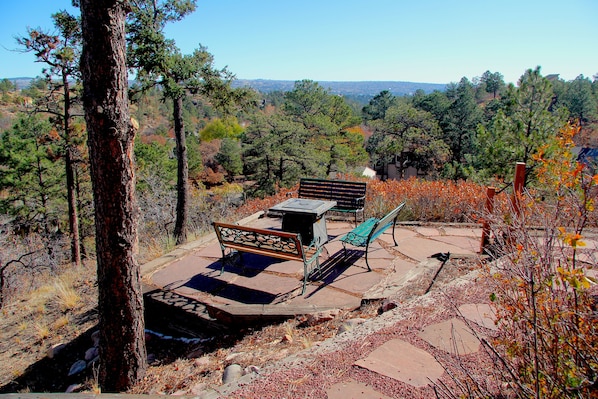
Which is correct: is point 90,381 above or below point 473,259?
below

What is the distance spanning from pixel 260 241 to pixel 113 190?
6.01 feet

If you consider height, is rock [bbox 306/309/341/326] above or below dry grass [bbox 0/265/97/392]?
above

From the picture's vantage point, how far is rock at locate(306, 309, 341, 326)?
134 inches

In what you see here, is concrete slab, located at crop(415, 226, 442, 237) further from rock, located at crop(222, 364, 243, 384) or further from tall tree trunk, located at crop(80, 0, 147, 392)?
tall tree trunk, located at crop(80, 0, 147, 392)

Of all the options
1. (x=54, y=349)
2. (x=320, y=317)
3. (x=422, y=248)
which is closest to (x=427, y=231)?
(x=422, y=248)

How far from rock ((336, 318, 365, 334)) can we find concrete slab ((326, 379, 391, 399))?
0.79m

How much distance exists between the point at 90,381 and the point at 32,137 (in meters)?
17.9

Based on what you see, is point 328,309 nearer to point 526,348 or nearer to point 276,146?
point 526,348

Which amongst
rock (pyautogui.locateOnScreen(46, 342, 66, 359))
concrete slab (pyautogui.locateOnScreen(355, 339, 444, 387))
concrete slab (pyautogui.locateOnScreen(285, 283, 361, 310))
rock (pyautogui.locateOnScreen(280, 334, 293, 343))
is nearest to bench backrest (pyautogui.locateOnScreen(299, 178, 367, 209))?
concrete slab (pyautogui.locateOnScreen(285, 283, 361, 310))

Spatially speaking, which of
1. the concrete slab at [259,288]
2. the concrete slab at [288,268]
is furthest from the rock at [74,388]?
the concrete slab at [288,268]

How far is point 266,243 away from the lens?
4.24 m

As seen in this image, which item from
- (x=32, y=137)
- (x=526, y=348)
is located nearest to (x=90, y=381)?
(x=526, y=348)

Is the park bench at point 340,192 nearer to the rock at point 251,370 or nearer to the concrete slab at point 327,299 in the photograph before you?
the concrete slab at point 327,299

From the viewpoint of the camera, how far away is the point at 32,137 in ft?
56.0
